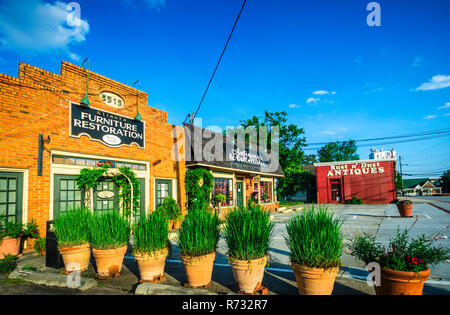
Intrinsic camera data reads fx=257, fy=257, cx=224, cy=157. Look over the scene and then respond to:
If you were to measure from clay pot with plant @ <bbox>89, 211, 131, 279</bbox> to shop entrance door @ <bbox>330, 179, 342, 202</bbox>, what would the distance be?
2628 cm

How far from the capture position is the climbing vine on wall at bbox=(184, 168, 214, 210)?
455 inches

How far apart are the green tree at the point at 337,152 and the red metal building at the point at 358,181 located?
35.0 metres

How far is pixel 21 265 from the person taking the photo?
18.1 feet

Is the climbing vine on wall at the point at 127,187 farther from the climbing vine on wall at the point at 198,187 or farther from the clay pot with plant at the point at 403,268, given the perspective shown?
the clay pot with plant at the point at 403,268

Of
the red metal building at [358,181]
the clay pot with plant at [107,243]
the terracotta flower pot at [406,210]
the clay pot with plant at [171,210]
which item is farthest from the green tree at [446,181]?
the clay pot with plant at [107,243]

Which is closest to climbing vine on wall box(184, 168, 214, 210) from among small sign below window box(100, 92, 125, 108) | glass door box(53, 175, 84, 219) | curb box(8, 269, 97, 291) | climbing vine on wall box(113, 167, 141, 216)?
climbing vine on wall box(113, 167, 141, 216)

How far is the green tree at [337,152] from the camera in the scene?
60438mm

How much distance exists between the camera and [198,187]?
11.7m

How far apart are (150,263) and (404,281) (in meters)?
3.69

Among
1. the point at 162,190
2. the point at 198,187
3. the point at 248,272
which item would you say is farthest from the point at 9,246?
the point at 198,187

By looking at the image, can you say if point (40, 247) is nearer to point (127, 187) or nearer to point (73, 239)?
point (73, 239)

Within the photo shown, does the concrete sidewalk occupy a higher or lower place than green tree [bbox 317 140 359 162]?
lower

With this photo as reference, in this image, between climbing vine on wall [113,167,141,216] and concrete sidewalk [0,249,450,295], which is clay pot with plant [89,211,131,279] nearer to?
concrete sidewalk [0,249,450,295]

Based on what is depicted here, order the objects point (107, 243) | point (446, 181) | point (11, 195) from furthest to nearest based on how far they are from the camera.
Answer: point (446, 181), point (11, 195), point (107, 243)
